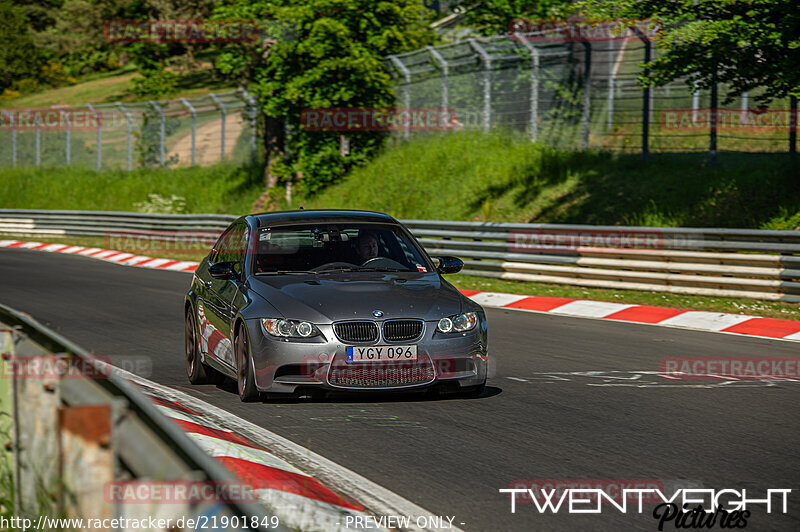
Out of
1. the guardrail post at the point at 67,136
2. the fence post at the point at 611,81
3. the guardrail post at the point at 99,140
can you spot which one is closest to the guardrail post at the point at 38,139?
the guardrail post at the point at 67,136

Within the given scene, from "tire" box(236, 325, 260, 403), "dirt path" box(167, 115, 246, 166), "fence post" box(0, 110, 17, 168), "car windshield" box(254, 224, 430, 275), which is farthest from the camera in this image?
"fence post" box(0, 110, 17, 168)

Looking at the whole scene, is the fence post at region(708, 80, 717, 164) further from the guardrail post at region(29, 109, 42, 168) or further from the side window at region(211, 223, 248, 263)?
the guardrail post at region(29, 109, 42, 168)

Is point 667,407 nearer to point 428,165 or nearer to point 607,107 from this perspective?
point 607,107

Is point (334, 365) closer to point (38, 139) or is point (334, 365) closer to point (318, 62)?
point (318, 62)

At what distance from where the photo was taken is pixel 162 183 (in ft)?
133

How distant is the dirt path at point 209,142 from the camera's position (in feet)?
119

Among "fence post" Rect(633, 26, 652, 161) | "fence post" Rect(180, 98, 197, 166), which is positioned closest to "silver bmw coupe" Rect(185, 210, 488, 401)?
"fence post" Rect(633, 26, 652, 161)

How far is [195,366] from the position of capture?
9.23 metres

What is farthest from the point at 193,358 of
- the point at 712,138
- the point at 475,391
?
the point at 712,138

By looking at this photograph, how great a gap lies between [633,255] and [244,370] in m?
9.50

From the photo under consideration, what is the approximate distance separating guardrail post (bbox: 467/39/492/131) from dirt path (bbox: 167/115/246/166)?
11.8 meters

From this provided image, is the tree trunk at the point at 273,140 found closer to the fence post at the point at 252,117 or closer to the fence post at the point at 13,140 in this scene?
the fence post at the point at 252,117

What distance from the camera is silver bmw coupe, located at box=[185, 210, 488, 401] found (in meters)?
7.48

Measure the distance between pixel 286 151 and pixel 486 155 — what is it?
773cm
